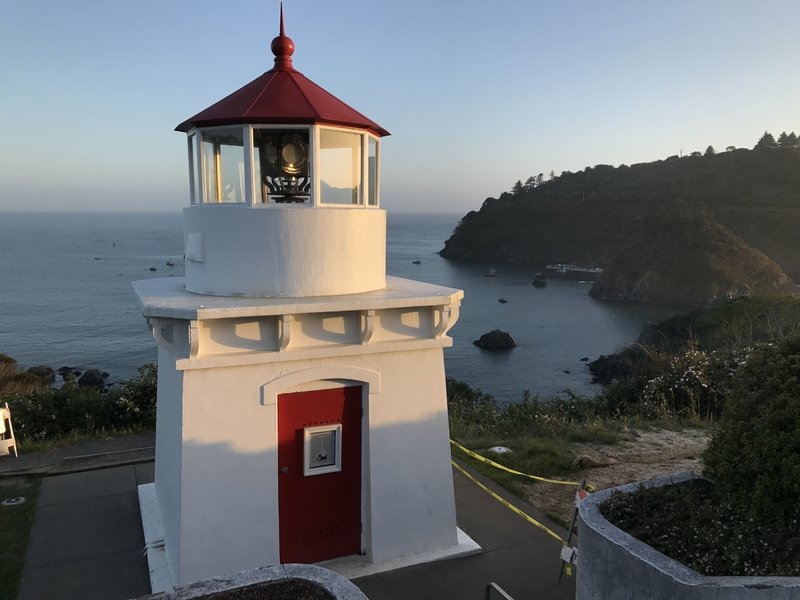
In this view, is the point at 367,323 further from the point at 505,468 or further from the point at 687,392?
the point at 687,392

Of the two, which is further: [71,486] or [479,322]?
[479,322]

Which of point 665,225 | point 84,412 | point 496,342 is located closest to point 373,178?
point 84,412

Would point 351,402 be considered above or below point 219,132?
below

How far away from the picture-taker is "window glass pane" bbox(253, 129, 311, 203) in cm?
552

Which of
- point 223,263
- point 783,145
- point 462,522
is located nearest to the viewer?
point 223,263

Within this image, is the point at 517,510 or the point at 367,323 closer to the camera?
the point at 367,323

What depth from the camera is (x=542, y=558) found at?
19.7 ft

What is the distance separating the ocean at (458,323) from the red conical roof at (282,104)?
94.5ft

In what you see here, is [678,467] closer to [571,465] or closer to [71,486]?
[571,465]

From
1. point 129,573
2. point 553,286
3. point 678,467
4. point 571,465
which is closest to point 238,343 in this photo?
point 129,573

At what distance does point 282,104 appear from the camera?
17.1ft

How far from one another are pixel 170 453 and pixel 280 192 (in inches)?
115

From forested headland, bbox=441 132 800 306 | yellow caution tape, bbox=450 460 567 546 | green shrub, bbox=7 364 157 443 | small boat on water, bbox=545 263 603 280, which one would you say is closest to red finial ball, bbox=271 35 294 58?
yellow caution tape, bbox=450 460 567 546

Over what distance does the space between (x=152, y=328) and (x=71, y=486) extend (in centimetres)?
416
